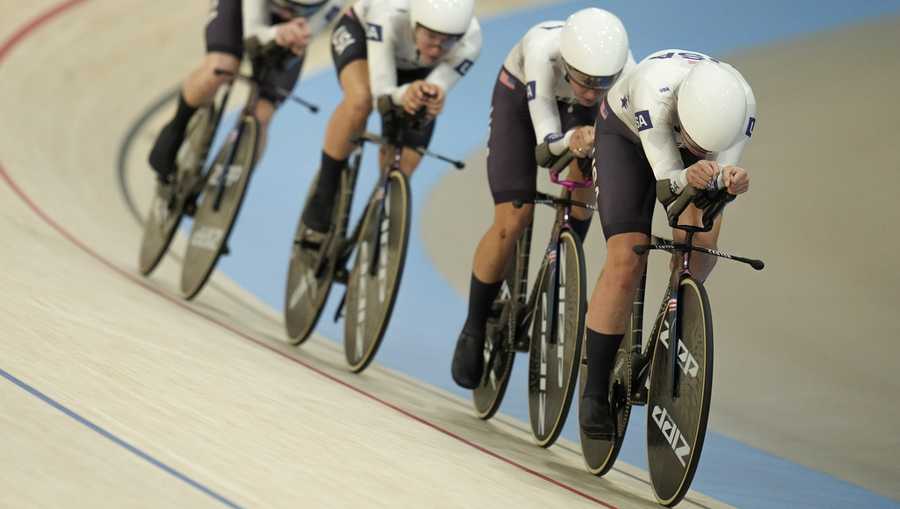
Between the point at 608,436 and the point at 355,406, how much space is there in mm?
829

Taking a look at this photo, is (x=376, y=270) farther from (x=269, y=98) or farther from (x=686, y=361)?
(x=686, y=361)

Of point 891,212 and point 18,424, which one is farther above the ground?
point 891,212

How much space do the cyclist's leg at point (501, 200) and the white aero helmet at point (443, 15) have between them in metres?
0.24

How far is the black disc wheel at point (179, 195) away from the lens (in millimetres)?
5922

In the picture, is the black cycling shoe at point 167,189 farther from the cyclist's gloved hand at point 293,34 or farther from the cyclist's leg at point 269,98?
the cyclist's gloved hand at point 293,34

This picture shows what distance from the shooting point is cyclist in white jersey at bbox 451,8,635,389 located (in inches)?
159

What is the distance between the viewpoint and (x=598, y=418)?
3.88 m

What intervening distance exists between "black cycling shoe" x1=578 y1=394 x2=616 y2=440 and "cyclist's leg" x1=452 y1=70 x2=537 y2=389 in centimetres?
82

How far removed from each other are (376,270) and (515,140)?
2.47 feet

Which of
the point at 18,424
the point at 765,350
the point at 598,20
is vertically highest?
the point at 598,20

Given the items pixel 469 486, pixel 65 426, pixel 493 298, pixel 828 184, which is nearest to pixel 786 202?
pixel 828 184

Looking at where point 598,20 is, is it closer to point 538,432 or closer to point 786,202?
point 538,432

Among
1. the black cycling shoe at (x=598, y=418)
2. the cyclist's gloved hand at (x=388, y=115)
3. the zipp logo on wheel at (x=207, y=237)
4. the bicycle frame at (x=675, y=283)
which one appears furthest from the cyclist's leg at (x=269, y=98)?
the bicycle frame at (x=675, y=283)

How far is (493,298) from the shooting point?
4.70 metres
